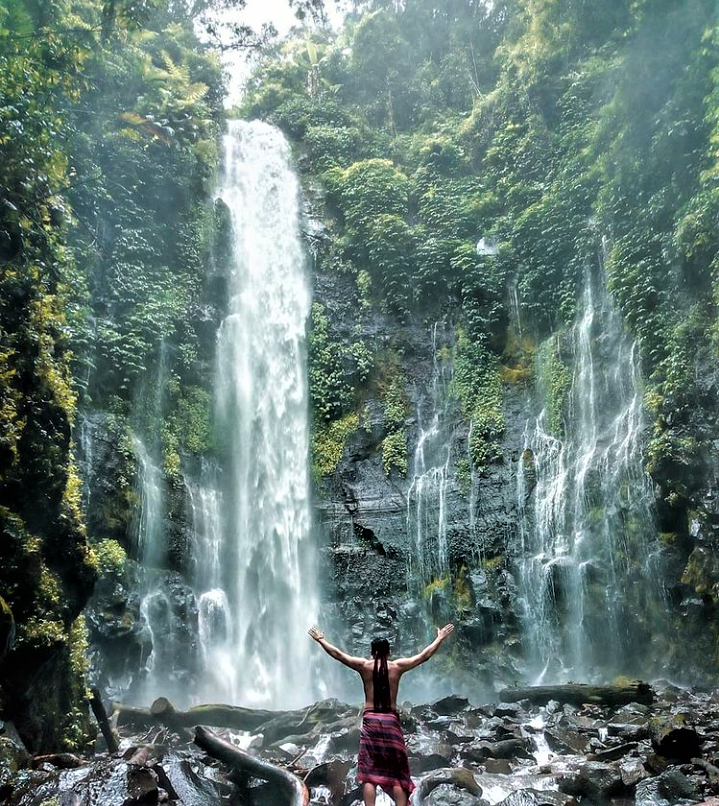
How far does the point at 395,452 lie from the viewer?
16562mm

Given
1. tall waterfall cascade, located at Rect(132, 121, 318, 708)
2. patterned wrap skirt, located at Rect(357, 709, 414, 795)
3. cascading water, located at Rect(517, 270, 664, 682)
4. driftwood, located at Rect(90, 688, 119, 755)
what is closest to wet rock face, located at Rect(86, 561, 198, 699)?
tall waterfall cascade, located at Rect(132, 121, 318, 708)

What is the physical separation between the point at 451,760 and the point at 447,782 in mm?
1257

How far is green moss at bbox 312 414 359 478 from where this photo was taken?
1695cm

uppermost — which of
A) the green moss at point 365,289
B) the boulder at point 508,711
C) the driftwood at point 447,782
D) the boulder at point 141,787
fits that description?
the green moss at point 365,289

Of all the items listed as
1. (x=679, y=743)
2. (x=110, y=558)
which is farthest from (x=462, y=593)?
(x=679, y=743)

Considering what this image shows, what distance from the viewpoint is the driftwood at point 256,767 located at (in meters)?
5.21

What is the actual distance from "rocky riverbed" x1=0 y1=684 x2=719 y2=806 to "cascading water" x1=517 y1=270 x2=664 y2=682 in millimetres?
2831

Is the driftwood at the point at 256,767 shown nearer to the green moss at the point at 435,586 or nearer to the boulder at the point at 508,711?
the boulder at the point at 508,711

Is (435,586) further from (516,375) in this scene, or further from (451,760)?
(451,760)

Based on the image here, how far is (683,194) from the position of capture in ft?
44.4

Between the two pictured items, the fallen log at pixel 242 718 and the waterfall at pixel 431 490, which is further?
the waterfall at pixel 431 490

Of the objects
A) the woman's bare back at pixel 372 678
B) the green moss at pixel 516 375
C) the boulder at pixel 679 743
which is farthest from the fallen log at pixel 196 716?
the green moss at pixel 516 375

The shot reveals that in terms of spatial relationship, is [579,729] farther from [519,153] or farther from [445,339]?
[519,153]

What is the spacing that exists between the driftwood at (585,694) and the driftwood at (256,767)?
19.6ft
